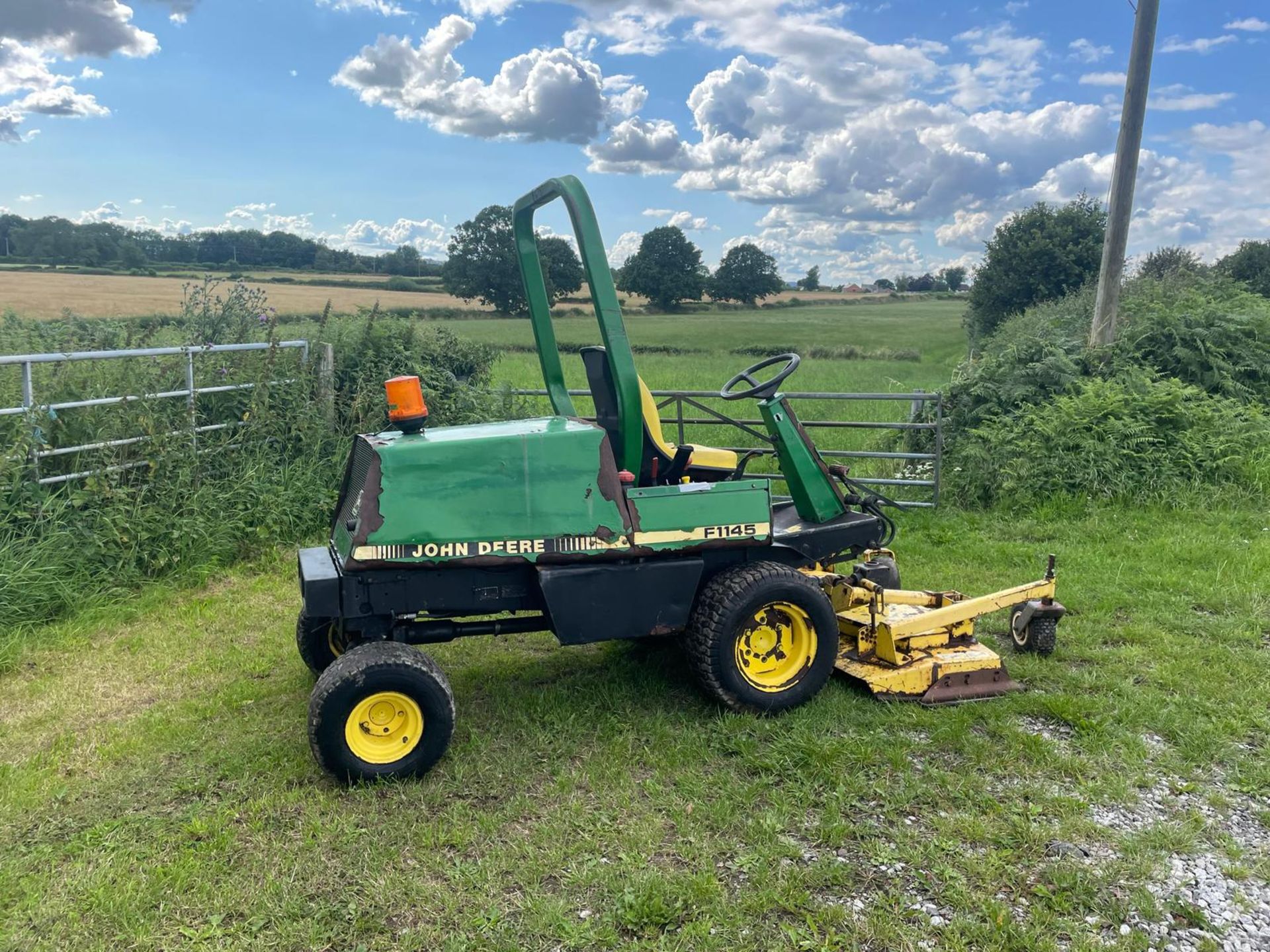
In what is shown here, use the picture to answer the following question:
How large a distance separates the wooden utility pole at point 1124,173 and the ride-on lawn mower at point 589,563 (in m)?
6.67

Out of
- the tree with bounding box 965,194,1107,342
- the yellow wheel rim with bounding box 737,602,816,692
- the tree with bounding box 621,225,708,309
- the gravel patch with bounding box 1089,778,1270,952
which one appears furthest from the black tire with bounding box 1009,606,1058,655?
the tree with bounding box 621,225,708,309

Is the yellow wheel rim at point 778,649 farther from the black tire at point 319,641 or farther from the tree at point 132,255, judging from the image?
the tree at point 132,255

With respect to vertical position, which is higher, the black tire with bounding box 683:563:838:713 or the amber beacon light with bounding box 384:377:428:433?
the amber beacon light with bounding box 384:377:428:433

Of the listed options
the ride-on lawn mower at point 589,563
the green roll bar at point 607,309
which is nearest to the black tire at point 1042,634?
the ride-on lawn mower at point 589,563

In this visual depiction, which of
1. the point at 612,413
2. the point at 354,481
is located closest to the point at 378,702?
the point at 354,481

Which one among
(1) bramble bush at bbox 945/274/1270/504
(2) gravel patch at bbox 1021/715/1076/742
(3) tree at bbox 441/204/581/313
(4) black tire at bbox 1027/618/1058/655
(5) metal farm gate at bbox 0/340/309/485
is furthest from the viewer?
(3) tree at bbox 441/204/581/313

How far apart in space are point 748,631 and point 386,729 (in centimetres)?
170

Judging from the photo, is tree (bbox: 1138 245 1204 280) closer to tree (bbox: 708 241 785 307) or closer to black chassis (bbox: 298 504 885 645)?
black chassis (bbox: 298 504 885 645)

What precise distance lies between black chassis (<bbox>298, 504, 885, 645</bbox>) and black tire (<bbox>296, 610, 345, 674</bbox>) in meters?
0.48

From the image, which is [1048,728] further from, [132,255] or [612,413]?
[132,255]

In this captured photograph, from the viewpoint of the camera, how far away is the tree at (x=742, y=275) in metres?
36.2

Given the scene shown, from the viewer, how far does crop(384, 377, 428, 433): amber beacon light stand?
411cm

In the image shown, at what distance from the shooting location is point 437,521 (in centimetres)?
394

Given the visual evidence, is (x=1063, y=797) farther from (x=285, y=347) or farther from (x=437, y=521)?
(x=285, y=347)
